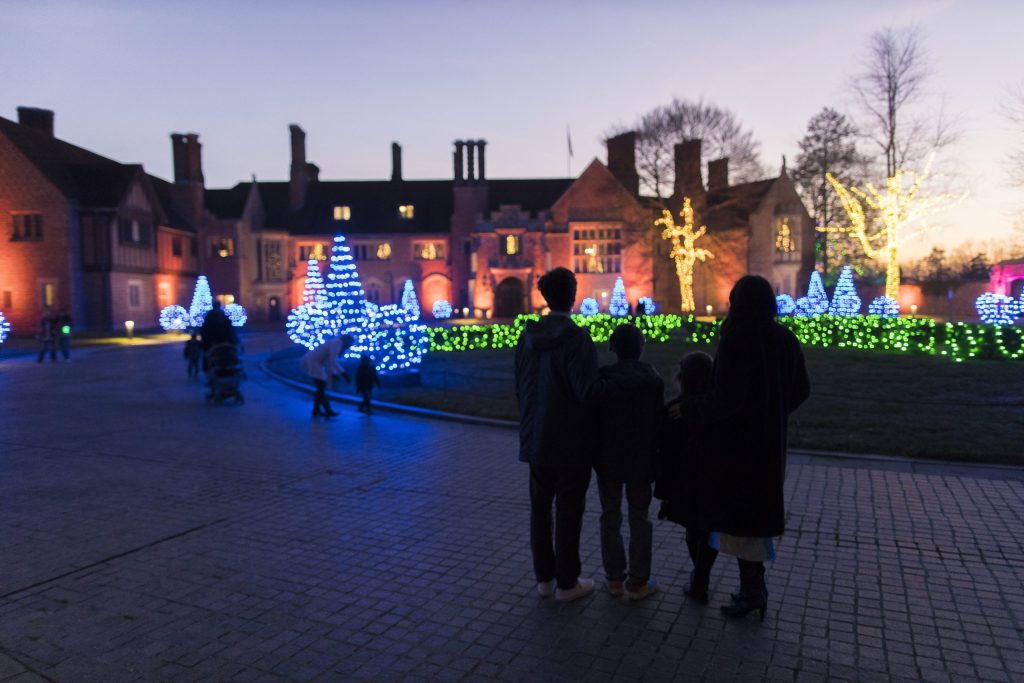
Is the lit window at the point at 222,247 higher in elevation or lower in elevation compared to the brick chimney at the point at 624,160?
lower

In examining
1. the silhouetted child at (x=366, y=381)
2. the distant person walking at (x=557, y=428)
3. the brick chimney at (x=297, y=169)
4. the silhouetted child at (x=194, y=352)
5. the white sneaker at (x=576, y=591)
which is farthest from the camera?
the brick chimney at (x=297, y=169)

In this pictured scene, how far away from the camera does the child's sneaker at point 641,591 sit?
4793 mm

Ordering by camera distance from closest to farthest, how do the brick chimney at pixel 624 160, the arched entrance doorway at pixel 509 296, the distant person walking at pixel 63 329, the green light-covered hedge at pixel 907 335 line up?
the green light-covered hedge at pixel 907 335
the distant person walking at pixel 63 329
the arched entrance doorway at pixel 509 296
the brick chimney at pixel 624 160

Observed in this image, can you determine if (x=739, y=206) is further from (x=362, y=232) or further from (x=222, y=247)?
(x=222, y=247)

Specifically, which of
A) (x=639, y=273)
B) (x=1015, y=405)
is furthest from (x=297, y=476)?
(x=639, y=273)

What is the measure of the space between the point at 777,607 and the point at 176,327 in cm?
4367

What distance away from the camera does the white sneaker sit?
4.79 metres

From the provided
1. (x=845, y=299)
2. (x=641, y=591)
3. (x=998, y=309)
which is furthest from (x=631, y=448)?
(x=998, y=309)

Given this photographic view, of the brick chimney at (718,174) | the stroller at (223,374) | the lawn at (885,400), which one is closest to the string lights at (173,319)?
the lawn at (885,400)

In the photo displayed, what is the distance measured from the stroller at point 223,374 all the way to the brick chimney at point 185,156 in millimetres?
43769

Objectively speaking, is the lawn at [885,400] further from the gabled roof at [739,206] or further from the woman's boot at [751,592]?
the gabled roof at [739,206]

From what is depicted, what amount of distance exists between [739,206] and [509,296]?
17.9m

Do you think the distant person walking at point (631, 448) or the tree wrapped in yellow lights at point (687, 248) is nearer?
the distant person walking at point (631, 448)

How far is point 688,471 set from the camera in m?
4.62
